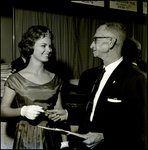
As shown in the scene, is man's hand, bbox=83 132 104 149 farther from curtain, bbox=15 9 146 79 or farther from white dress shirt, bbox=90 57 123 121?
curtain, bbox=15 9 146 79

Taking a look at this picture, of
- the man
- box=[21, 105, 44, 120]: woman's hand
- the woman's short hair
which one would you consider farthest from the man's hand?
the woman's short hair

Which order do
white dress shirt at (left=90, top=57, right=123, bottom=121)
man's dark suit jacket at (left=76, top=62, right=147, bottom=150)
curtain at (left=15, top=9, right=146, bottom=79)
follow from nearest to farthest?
man's dark suit jacket at (left=76, top=62, right=147, bottom=150)
white dress shirt at (left=90, top=57, right=123, bottom=121)
curtain at (left=15, top=9, right=146, bottom=79)

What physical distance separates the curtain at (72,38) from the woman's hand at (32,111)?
347 millimetres

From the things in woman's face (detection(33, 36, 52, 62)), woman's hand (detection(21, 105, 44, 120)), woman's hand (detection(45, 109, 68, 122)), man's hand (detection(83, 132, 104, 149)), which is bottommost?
man's hand (detection(83, 132, 104, 149))

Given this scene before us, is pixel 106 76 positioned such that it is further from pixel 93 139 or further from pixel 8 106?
pixel 8 106

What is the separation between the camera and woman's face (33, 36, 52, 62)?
0.88m

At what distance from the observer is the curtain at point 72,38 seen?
3.58ft

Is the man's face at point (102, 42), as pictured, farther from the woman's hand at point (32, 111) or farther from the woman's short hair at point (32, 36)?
the woman's hand at point (32, 111)

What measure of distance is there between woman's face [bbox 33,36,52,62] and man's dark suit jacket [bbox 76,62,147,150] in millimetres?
355

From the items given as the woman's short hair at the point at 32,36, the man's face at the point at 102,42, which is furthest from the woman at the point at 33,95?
the man's face at the point at 102,42

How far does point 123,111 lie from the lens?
2.74ft

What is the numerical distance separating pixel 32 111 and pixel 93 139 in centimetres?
32

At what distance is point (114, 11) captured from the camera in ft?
3.77

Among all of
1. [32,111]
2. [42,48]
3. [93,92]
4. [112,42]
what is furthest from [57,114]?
[112,42]
